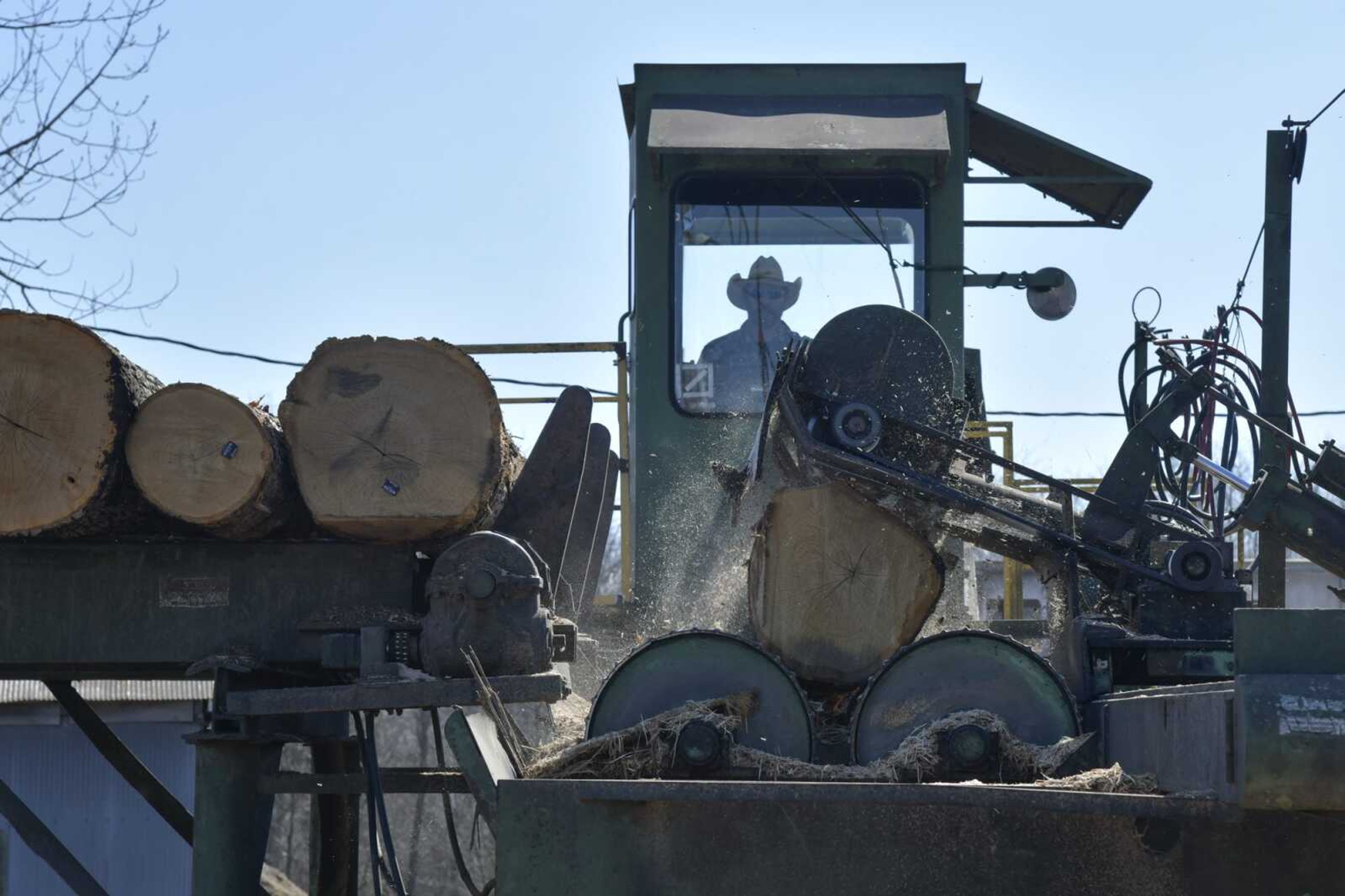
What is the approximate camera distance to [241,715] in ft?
16.9

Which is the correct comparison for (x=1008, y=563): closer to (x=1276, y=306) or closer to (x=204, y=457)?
(x=1276, y=306)

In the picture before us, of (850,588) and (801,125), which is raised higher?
(801,125)

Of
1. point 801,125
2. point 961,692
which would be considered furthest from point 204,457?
point 801,125

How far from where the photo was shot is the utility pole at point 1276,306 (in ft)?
21.7

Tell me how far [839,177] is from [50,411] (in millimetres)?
3300

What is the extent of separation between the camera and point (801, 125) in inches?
262

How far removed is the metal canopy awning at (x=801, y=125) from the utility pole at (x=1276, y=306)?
4.47ft

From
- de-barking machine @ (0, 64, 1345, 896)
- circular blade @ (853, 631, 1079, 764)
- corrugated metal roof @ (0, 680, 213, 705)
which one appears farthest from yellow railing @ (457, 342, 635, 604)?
corrugated metal roof @ (0, 680, 213, 705)

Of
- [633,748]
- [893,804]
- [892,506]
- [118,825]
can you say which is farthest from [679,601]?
[118,825]

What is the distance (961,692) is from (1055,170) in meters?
3.81

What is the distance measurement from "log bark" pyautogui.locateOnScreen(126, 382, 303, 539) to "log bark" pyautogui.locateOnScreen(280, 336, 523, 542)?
5.5 inches

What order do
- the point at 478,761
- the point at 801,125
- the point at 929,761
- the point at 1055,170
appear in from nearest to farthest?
the point at 478,761
the point at 929,761
the point at 801,125
the point at 1055,170

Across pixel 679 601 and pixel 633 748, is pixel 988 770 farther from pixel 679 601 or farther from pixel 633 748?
pixel 679 601

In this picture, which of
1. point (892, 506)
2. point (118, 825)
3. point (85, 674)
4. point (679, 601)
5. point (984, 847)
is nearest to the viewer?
point (984, 847)
